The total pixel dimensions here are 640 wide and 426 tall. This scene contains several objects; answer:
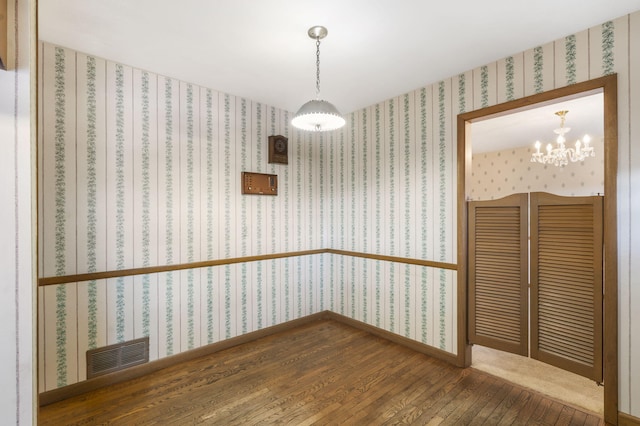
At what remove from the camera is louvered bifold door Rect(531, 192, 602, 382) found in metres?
2.23

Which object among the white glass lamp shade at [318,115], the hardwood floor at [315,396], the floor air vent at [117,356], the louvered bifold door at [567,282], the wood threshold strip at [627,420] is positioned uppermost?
the white glass lamp shade at [318,115]

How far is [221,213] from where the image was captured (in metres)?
3.22

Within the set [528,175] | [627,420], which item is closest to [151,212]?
[627,420]

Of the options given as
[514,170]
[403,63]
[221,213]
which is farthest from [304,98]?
[514,170]

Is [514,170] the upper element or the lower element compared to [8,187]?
upper

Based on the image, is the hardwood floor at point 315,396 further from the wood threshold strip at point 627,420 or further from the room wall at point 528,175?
the room wall at point 528,175

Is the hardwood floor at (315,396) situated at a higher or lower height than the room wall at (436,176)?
lower

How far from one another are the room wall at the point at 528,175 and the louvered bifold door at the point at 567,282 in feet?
7.58

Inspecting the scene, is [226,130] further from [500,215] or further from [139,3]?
[500,215]

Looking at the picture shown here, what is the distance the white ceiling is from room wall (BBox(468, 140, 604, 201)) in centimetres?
270

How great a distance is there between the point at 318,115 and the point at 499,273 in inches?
83.8

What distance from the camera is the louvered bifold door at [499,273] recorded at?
2650 mm

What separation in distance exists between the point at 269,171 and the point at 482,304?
8.55 ft

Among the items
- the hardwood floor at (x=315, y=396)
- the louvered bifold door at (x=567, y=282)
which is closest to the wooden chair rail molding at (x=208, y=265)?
the louvered bifold door at (x=567, y=282)
